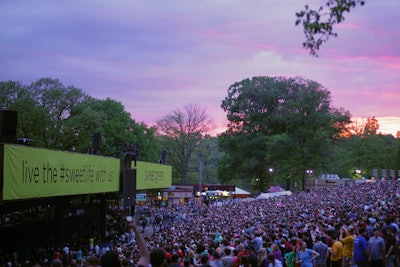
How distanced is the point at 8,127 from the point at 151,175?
1902cm

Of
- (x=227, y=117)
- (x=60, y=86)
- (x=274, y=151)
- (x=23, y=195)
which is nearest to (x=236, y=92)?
(x=227, y=117)

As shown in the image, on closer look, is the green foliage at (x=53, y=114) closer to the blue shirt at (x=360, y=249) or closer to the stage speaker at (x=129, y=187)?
the stage speaker at (x=129, y=187)

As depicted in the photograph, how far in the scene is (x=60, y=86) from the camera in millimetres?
51219

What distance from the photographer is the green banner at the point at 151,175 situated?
31.6 metres

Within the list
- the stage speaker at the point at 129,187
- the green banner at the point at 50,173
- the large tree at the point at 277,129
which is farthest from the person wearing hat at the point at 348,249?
the large tree at the point at 277,129

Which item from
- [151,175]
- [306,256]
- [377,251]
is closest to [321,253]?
[306,256]

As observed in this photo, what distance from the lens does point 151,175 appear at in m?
34.9

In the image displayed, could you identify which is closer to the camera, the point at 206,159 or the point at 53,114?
the point at 53,114

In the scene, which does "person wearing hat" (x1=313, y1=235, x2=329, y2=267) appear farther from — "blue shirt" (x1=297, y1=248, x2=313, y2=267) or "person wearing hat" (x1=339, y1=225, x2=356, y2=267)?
"blue shirt" (x1=297, y1=248, x2=313, y2=267)

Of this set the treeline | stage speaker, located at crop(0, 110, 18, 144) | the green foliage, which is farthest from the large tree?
stage speaker, located at crop(0, 110, 18, 144)

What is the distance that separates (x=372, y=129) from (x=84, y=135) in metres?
83.3

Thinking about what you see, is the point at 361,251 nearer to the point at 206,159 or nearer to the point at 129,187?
the point at 129,187

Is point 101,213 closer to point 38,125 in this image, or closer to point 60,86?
→ point 38,125

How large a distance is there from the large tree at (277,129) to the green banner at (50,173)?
132ft
